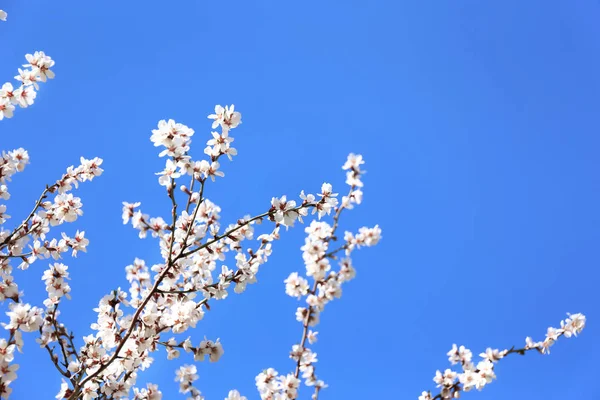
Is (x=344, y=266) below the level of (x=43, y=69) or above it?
below

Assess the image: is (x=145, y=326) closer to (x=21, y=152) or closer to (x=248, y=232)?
(x=248, y=232)

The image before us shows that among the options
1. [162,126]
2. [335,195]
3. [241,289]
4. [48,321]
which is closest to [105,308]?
[48,321]

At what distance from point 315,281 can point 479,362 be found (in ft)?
6.58

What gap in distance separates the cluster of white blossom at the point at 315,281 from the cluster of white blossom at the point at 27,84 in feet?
11.4

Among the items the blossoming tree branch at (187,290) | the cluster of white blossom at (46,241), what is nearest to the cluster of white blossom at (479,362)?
the blossoming tree branch at (187,290)

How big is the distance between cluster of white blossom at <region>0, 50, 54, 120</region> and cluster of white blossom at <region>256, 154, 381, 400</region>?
3465 mm

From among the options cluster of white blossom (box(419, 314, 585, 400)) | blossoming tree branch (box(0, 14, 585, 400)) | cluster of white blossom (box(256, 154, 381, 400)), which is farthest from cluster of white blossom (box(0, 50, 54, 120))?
cluster of white blossom (box(419, 314, 585, 400))

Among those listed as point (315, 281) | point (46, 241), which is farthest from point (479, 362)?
point (46, 241)

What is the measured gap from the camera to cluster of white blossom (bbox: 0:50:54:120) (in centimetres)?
493

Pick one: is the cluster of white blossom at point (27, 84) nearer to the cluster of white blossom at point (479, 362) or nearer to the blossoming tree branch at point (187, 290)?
the blossoming tree branch at point (187, 290)

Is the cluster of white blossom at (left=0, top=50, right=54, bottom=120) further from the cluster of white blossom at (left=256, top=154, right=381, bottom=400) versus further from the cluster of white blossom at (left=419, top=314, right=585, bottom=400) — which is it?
the cluster of white blossom at (left=419, top=314, right=585, bottom=400)

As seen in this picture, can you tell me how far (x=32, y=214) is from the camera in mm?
5258

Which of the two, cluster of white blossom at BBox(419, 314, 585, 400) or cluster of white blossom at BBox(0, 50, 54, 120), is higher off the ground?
cluster of white blossom at BBox(0, 50, 54, 120)

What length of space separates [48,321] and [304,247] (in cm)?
279
